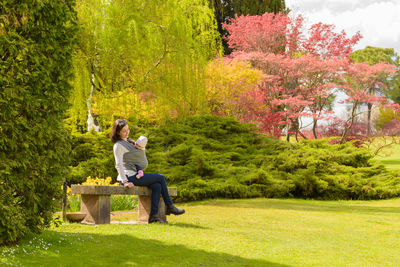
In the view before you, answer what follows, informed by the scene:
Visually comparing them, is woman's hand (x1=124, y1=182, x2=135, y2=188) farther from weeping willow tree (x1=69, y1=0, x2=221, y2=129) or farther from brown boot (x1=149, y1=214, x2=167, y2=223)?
weeping willow tree (x1=69, y1=0, x2=221, y2=129)

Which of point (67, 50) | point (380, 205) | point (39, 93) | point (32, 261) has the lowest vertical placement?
point (380, 205)

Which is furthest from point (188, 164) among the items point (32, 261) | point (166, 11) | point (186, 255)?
point (32, 261)

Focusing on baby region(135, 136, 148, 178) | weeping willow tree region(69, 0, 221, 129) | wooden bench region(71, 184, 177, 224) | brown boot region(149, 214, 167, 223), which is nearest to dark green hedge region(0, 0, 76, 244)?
wooden bench region(71, 184, 177, 224)

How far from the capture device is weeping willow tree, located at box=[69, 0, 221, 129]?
451 inches

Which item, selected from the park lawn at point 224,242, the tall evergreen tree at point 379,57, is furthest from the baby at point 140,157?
the tall evergreen tree at point 379,57

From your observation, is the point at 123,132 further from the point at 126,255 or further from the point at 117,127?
the point at 126,255

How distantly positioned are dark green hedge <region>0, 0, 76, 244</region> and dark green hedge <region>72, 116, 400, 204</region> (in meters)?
7.01

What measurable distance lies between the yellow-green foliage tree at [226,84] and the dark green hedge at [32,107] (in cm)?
1348

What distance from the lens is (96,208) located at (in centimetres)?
623

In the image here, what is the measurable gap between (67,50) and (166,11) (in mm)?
8617

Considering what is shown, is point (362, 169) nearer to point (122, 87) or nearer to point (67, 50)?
point (122, 87)

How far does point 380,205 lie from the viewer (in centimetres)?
1148

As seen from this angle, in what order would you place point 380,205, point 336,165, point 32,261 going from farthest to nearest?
point 336,165 < point 380,205 < point 32,261

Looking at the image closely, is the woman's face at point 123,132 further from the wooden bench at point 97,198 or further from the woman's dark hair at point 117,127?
the wooden bench at point 97,198
